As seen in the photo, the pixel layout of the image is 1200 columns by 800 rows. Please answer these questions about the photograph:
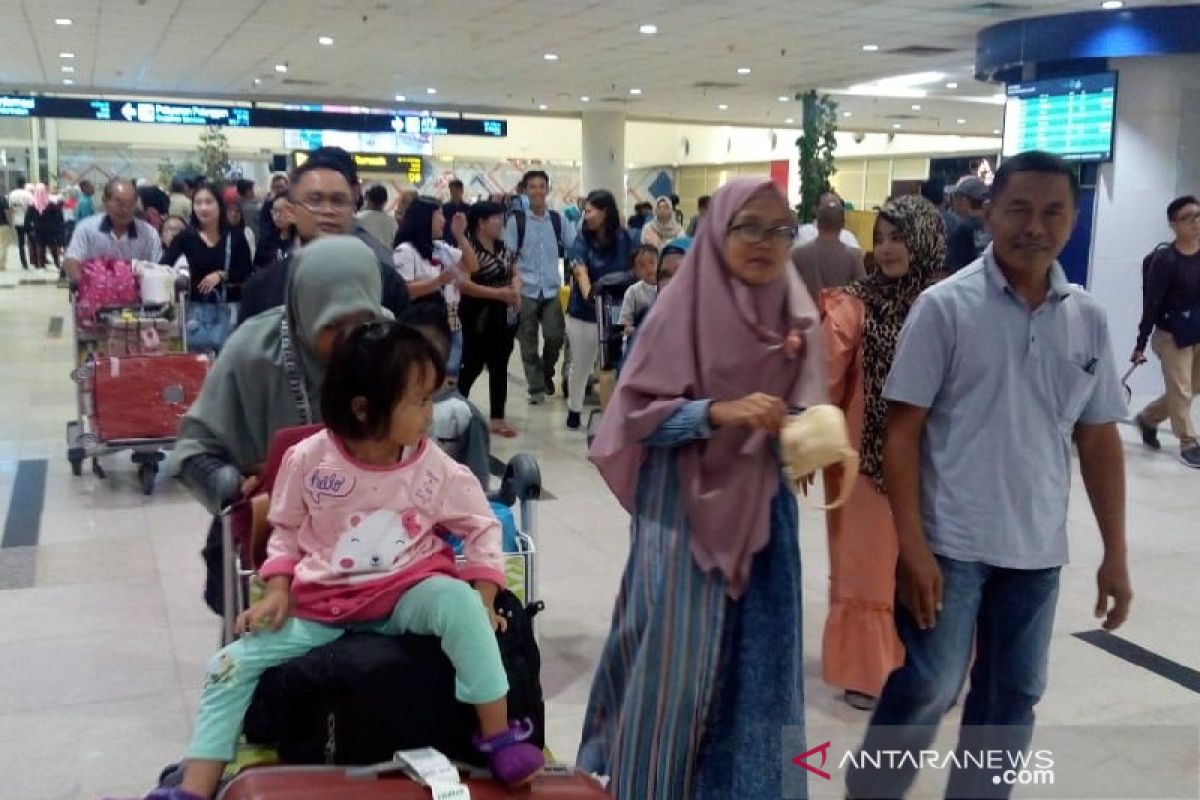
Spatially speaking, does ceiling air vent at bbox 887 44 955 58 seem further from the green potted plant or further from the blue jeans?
the blue jeans

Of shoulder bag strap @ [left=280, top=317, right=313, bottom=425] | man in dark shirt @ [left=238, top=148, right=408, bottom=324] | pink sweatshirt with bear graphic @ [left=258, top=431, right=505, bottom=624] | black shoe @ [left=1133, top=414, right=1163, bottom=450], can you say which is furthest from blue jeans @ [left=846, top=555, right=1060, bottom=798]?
black shoe @ [left=1133, top=414, right=1163, bottom=450]

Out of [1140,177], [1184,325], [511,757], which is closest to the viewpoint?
[511,757]

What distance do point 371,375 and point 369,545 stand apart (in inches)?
12.1

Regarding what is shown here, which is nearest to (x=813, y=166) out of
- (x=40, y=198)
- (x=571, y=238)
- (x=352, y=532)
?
(x=571, y=238)

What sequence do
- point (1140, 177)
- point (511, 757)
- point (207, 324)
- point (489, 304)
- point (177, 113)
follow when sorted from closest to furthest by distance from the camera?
point (511, 757) → point (207, 324) → point (489, 304) → point (1140, 177) → point (177, 113)

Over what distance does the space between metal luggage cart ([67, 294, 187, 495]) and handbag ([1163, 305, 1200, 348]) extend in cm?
578

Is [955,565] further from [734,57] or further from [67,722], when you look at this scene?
[734,57]

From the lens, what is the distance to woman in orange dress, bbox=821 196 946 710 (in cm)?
329

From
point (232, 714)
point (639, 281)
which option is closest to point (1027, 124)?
point (639, 281)

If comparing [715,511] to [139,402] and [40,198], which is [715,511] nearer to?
[139,402]

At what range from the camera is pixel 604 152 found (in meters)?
25.0

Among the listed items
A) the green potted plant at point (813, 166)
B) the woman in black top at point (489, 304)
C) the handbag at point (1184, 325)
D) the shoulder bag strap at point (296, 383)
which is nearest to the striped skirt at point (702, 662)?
the shoulder bag strap at point (296, 383)

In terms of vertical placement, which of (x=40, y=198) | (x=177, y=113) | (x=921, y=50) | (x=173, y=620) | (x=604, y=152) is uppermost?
(x=921, y=50)

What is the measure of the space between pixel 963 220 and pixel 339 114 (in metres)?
18.6
